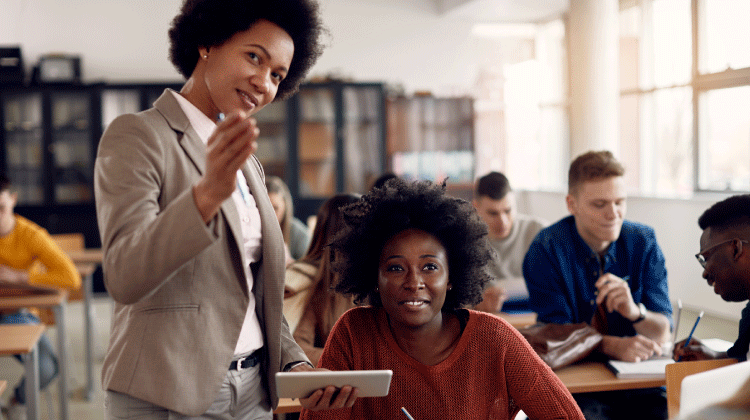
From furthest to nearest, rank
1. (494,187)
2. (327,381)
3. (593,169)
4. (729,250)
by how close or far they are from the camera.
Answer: (494,187) < (593,169) < (729,250) < (327,381)

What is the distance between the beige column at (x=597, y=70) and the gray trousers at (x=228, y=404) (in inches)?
230

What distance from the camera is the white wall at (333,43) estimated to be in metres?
7.25

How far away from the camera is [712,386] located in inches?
36.7

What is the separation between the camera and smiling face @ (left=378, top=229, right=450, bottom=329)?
4.99 feet

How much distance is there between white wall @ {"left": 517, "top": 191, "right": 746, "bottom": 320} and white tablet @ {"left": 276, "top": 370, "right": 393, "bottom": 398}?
4.92 m

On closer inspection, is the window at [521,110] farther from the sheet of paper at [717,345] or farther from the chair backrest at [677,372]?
the chair backrest at [677,372]

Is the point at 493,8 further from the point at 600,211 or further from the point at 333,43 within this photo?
the point at 600,211

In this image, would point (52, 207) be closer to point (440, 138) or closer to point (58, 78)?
point (58, 78)

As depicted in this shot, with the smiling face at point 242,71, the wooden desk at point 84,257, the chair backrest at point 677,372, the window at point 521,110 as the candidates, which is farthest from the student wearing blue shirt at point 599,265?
the window at point 521,110

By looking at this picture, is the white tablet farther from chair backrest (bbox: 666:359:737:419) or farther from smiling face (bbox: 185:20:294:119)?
chair backrest (bbox: 666:359:737:419)

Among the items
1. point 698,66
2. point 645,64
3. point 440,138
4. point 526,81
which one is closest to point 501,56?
point 526,81

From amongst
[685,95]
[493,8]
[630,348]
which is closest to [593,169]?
[630,348]

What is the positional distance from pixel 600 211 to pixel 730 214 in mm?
702

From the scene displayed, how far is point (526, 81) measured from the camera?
28.1ft
